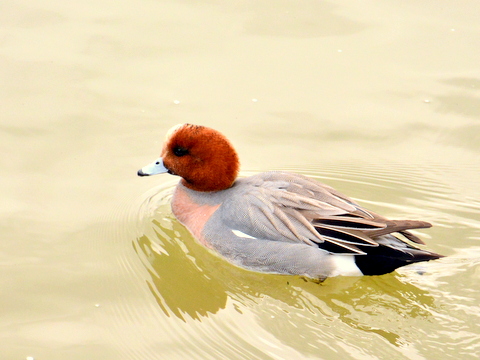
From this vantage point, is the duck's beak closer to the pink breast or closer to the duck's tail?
the pink breast

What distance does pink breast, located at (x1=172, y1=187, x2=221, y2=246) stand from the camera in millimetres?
6055

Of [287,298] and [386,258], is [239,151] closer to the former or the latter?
[287,298]

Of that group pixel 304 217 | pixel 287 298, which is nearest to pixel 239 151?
pixel 304 217

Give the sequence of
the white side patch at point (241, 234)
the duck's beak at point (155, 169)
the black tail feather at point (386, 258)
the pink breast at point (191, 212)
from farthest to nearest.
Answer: the duck's beak at point (155, 169) < the pink breast at point (191, 212) < the white side patch at point (241, 234) < the black tail feather at point (386, 258)

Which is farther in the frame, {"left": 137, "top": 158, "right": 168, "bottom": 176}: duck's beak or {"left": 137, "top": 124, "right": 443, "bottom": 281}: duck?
{"left": 137, "top": 158, "right": 168, "bottom": 176}: duck's beak

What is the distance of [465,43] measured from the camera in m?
9.02

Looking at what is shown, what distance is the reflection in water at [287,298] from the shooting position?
195 inches

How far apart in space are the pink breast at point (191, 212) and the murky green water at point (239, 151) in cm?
12

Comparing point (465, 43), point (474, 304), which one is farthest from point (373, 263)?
point (465, 43)

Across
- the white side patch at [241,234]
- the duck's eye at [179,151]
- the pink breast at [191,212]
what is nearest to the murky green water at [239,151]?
the pink breast at [191,212]

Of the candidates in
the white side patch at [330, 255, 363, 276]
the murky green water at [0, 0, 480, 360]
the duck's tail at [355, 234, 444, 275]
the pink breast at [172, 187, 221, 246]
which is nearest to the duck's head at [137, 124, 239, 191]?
the pink breast at [172, 187, 221, 246]

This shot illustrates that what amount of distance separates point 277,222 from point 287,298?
649 mm

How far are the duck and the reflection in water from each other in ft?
0.41

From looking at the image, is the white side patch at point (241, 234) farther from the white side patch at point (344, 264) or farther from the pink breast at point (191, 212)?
the white side patch at point (344, 264)
